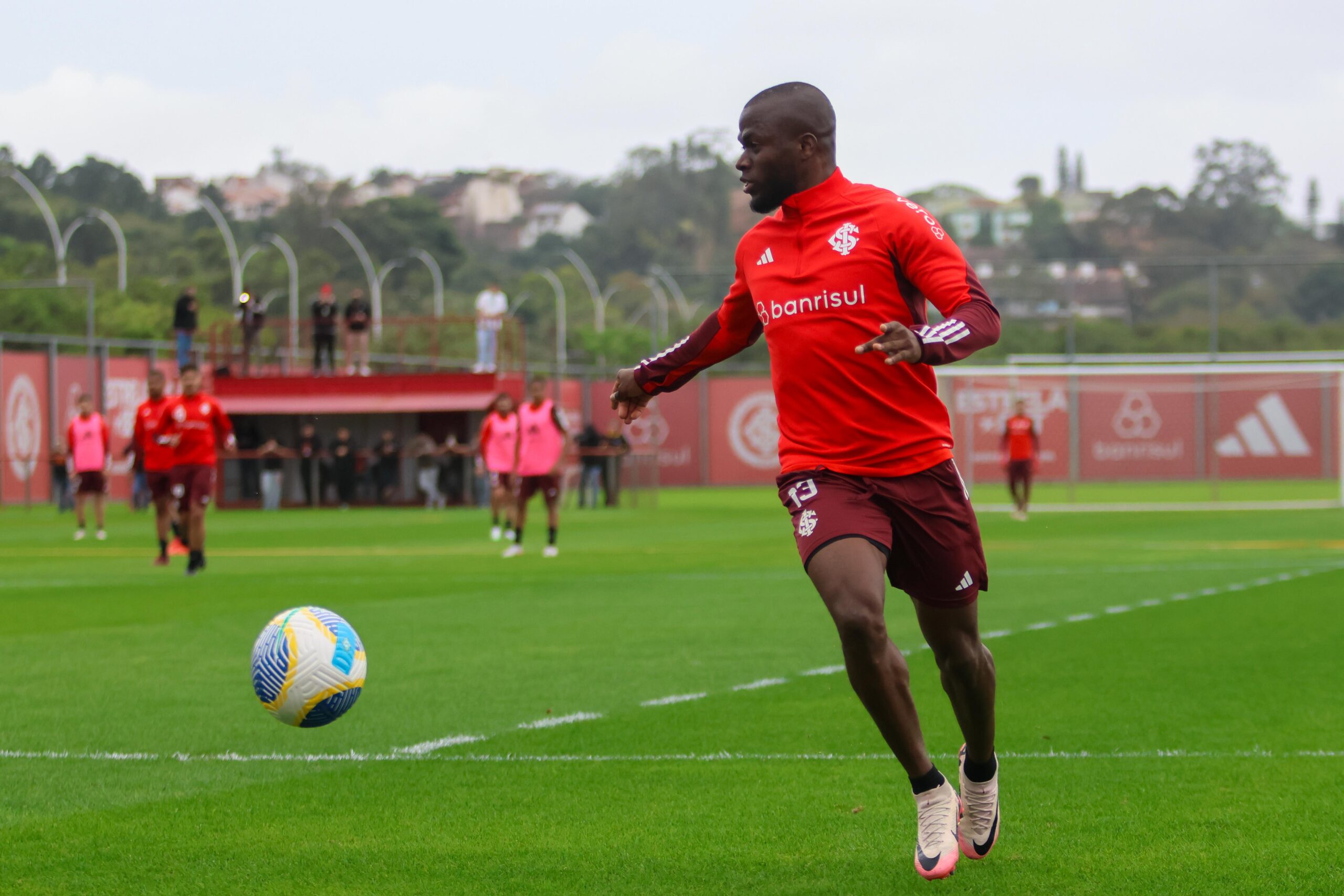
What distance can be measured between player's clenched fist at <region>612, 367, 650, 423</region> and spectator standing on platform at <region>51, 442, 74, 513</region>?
97.5 ft

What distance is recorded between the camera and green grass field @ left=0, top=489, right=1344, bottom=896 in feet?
16.4

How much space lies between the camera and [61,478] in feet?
111

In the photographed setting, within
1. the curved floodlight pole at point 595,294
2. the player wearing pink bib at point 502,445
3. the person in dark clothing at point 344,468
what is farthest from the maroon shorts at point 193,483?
the curved floodlight pole at point 595,294

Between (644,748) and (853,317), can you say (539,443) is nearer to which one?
(644,748)

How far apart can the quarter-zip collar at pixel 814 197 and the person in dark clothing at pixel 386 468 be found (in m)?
35.1

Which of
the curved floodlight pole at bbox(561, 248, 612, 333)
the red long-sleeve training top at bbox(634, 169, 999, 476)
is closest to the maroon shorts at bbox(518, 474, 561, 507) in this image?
the red long-sleeve training top at bbox(634, 169, 999, 476)

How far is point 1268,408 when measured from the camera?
4884cm

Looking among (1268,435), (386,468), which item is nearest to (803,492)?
(386,468)

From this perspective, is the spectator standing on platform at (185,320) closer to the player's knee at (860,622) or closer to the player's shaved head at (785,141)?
the player's shaved head at (785,141)

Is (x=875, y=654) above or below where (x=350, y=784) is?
above

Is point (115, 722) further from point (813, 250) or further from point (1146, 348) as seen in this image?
point (1146, 348)

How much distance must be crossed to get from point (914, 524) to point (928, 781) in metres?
0.74

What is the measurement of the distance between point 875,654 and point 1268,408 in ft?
155

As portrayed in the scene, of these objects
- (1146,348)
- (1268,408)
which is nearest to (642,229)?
(1146,348)
